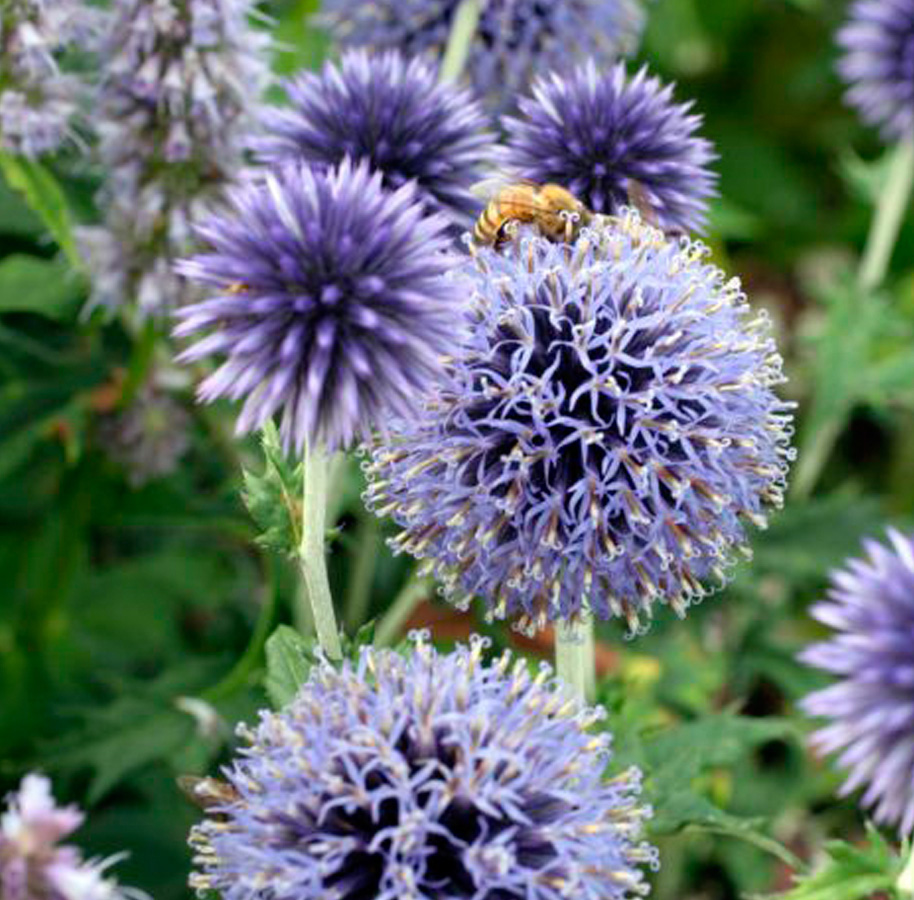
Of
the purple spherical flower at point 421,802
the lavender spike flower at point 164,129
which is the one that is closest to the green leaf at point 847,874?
the purple spherical flower at point 421,802

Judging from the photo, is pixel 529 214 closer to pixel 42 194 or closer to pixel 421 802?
pixel 421 802

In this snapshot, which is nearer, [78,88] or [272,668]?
[272,668]

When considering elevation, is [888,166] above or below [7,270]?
above

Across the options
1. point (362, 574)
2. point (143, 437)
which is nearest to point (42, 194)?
point (143, 437)

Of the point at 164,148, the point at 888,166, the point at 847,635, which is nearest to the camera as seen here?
the point at 847,635

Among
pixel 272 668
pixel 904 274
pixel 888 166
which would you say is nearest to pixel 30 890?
pixel 272 668

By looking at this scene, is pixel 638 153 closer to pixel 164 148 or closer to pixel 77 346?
pixel 164 148

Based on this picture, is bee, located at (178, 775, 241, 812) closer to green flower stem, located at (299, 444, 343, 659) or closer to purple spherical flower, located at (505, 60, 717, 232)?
green flower stem, located at (299, 444, 343, 659)
